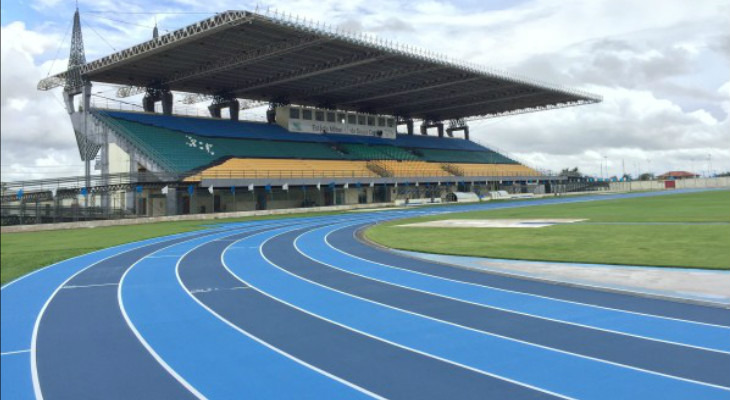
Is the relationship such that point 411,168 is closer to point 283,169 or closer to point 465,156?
point 465,156

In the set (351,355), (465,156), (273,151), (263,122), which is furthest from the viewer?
(465,156)

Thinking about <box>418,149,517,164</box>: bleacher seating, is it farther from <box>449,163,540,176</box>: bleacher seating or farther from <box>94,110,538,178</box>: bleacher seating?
<box>449,163,540,176</box>: bleacher seating

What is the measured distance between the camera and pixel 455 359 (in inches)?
237

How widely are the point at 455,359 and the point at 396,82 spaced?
49.8 m

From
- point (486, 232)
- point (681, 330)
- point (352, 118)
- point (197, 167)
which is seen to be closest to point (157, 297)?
point (681, 330)

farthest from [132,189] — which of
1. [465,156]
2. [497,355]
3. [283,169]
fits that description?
[465,156]

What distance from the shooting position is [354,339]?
6891mm

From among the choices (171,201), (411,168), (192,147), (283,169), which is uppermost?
(192,147)

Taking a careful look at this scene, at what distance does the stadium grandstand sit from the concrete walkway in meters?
23.9

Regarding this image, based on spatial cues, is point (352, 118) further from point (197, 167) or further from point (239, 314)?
point (239, 314)

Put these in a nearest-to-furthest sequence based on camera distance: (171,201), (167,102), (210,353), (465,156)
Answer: (210,353), (171,201), (167,102), (465,156)

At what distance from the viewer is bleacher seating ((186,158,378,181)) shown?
4022cm

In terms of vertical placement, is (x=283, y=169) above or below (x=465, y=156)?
below

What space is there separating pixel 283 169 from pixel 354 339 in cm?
3961
